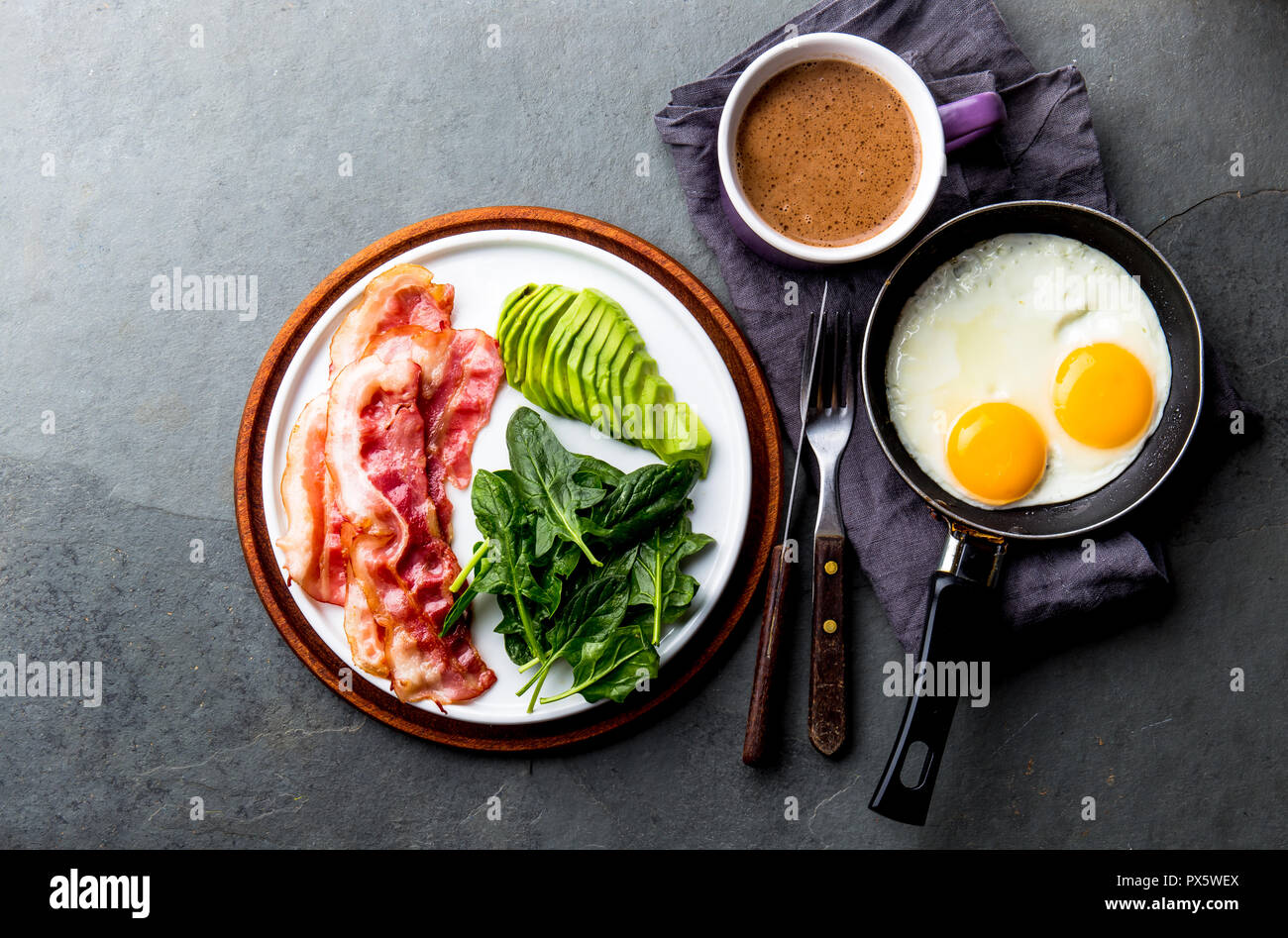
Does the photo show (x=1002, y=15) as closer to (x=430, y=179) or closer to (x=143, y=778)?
(x=430, y=179)

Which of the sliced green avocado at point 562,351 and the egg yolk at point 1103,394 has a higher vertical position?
the sliced green avocado at point 562,351

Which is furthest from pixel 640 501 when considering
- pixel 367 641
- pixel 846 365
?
pixel 367 641

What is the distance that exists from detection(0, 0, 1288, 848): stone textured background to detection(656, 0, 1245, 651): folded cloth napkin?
0.11 meters

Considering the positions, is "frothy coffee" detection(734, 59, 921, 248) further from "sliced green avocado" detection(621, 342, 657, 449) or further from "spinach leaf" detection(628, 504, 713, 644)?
"spinach leaf" detection(628, 504, 713, 644)

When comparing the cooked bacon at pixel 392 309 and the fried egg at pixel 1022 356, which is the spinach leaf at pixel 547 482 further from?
the fried egg at pixel 1022 356

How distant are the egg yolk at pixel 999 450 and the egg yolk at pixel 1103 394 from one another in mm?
87

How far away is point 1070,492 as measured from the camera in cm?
202

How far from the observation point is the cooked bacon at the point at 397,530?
2.06 metres

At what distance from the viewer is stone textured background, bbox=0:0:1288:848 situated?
2189 millimetres

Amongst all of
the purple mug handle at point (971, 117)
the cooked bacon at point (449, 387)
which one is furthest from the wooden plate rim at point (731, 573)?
the purple mug handle at point (971, 117)
